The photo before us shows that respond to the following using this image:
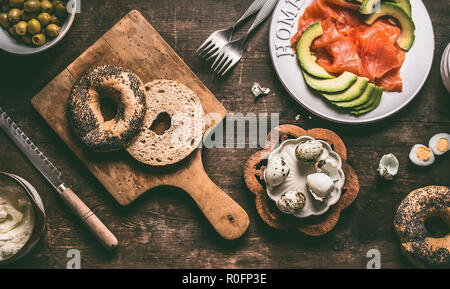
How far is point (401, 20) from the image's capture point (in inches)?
73.6

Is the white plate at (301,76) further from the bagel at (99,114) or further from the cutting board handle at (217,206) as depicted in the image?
the bagel at (99,114)

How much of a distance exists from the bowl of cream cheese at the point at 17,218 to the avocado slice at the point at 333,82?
5.02 ft

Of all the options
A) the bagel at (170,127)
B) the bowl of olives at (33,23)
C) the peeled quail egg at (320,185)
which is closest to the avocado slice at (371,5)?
the peeled quail egg at (320,185)

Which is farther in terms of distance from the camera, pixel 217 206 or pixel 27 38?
pixel 217 206

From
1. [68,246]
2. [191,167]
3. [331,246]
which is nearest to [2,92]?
[68,246]

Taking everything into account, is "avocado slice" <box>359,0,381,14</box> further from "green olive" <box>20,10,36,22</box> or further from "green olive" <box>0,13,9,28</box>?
"green olive" <box>0,13,9,28</box>

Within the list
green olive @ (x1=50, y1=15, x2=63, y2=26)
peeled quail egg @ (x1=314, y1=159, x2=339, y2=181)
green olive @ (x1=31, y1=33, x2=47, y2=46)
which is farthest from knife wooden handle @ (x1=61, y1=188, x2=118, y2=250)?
peeled quail egg @ (x1=314, y1=159, x2=339, y2=181)

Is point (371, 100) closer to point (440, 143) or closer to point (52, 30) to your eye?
point (440, 143)

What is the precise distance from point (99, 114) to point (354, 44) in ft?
4.74

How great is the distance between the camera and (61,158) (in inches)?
76.2

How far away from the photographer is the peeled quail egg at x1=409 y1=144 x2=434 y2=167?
1.95 m

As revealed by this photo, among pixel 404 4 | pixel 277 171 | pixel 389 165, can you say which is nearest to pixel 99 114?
pixel 277 171

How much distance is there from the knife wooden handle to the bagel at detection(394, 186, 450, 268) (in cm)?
159

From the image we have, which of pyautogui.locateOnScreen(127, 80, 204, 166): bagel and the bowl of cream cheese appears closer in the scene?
the bowl of cream cheese
